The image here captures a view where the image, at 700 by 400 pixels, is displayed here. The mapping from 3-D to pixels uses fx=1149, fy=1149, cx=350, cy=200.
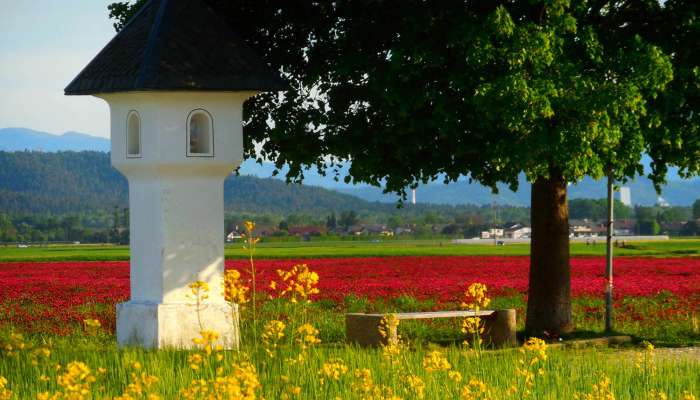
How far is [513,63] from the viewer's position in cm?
1619

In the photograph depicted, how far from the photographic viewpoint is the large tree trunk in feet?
64.9

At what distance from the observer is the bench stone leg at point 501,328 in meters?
18.7

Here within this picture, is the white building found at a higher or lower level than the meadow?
higher

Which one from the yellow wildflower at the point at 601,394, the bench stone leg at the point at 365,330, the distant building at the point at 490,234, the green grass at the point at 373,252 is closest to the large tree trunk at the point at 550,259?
the bench stone leg at the point at 365,330

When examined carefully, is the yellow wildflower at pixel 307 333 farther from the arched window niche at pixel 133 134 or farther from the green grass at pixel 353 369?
the arched window niche at pixel 133 134

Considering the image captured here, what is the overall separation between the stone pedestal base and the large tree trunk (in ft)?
20.2

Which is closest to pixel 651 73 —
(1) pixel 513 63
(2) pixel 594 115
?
(2) pixel 594 115

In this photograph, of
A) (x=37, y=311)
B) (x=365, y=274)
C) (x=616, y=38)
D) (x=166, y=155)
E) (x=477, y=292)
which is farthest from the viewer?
(x=365, y=274)

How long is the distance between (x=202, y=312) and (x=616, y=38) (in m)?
7.52

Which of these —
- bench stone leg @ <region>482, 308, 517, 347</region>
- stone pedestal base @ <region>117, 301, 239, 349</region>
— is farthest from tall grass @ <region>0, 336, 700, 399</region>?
bench stone leg @ <region>482, 308, 517, 347</region>

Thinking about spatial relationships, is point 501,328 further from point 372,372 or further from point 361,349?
point 372,372

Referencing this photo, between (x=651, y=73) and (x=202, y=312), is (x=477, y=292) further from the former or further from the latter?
(x=651, y=73)

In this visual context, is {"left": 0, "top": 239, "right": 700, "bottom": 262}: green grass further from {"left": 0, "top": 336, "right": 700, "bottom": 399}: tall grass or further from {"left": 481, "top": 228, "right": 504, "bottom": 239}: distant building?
{"left": 481, "top": 228, "right": 504, "bottom": 239}: distant building

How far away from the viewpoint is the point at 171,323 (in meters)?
15.8
